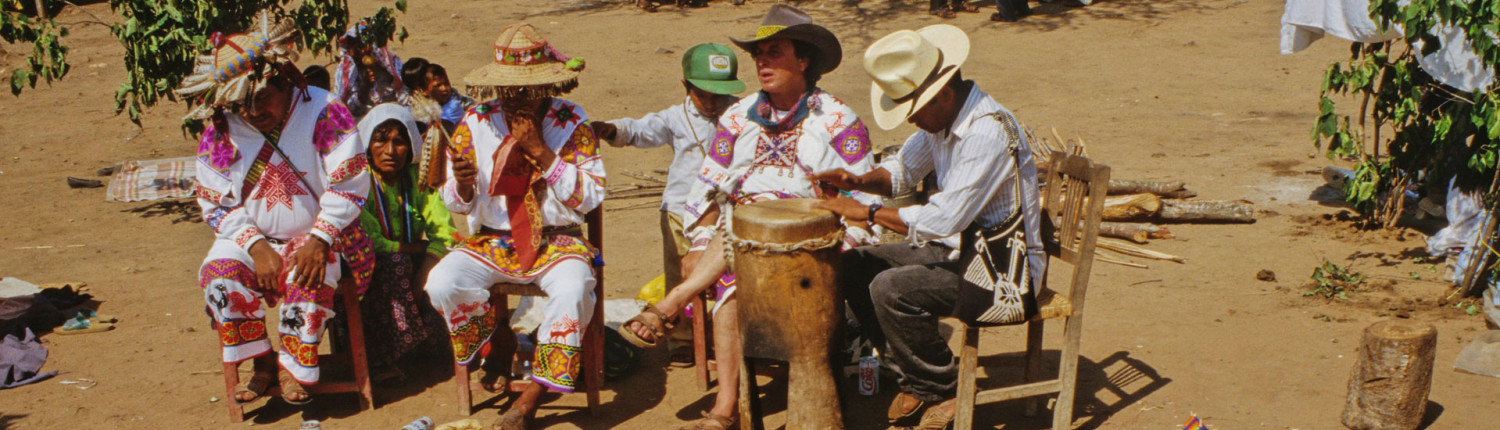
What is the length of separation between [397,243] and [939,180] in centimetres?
240

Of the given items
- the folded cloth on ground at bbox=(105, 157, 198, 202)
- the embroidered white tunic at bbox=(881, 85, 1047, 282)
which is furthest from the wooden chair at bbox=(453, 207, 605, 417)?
the folded cloth on ground at bbox=(105, 157, 198, 202)

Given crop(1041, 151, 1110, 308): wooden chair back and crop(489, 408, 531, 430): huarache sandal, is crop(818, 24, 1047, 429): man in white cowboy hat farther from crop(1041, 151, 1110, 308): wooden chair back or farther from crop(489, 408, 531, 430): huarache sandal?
crop(489, 408, 531, 430): huarache sandal

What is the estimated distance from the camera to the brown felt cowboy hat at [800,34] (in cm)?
463

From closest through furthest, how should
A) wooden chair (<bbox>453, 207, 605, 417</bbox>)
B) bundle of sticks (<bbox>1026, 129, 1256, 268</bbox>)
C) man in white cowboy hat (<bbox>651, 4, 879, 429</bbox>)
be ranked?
man in white cowboy hat (<bbox>651, 4, 879, 429</bbox>) < wooden chair (<bbox>453, 207, 605, 417</bbox>) < bundle of sticks (<bbox>1026, 129, 1256, 268</bbox>)

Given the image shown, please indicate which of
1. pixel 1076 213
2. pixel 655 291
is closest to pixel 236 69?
pixel 655 291

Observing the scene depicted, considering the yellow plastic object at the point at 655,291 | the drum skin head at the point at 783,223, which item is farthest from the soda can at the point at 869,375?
the yellow plastic object at the point at 655,291

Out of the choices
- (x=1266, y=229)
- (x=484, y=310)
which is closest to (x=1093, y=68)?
→ (x=1266, y=229)

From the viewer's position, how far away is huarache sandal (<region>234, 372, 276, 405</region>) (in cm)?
477

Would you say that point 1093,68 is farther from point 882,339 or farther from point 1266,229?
point 882,339

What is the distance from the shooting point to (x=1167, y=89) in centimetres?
1117

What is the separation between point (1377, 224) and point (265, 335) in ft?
19.5

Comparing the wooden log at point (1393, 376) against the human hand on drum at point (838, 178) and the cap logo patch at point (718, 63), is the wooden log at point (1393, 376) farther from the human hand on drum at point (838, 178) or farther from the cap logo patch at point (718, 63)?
the cap logo patch at point (718, 63)

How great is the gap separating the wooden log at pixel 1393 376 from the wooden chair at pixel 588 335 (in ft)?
9.25

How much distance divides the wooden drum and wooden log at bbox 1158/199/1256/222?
3669mm
